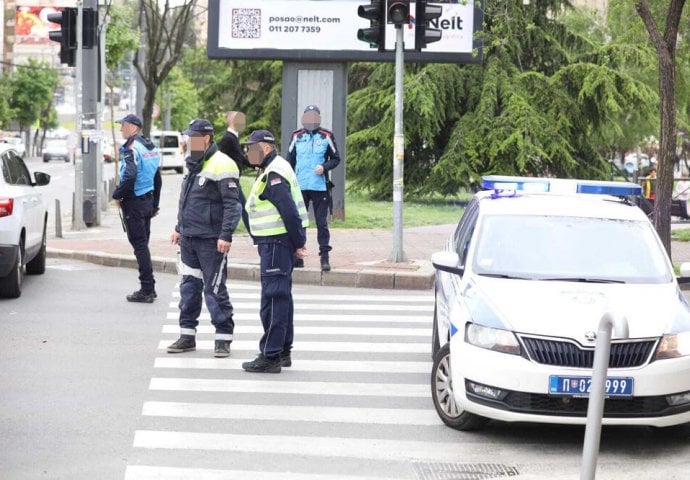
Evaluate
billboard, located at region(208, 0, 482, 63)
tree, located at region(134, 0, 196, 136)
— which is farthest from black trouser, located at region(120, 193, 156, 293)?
tree, located at region(134, 0, 196, 136)

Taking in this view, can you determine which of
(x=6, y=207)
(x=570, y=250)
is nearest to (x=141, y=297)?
(x=6, y=207)

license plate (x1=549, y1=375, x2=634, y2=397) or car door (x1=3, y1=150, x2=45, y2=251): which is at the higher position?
car door (x1=3, y1=150, x2=45, y2=251)

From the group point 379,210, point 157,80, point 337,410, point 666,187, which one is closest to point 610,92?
point 379,210

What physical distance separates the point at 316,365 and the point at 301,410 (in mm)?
1632

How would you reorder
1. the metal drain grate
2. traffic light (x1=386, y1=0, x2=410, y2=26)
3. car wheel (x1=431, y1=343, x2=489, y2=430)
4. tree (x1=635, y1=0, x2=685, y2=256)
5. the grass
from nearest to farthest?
the metal drain grate < car wheel (x1=431, y1=343, x2=489, y2=430) < traffic light (x1=386, y1=0, x2=410, y2=26) < tree (x1=635, y1=0, x2=685, y2=256) < the grass

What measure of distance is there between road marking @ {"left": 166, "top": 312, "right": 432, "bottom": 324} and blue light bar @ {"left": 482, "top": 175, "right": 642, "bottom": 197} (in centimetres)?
330

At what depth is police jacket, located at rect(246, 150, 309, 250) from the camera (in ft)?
30.3

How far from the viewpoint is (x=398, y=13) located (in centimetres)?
1473

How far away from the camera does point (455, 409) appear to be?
7.77m

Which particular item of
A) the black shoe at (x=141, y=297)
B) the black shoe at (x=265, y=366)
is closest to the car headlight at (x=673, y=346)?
the black shoe at (x=265, y=366)

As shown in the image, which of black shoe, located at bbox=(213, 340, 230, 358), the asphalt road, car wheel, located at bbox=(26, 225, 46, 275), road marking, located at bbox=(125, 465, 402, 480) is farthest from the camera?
car wheel, located at bbox=(26, 225, 46, 275)

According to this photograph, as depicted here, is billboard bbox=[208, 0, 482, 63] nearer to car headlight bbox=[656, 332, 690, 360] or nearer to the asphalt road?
the asphalt road

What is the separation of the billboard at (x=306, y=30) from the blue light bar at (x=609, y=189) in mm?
Result: 12595

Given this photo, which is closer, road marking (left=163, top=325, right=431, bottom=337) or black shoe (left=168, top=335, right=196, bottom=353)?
black shoe (left=168, top=335, right=196, bottom=353)
